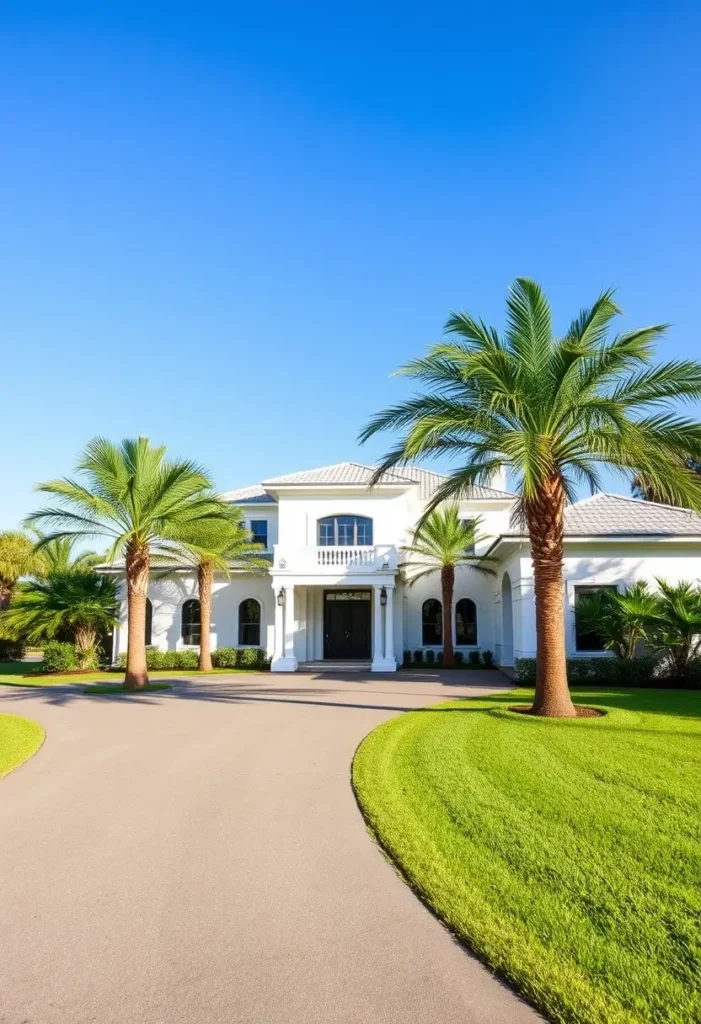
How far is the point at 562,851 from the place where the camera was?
554 cm

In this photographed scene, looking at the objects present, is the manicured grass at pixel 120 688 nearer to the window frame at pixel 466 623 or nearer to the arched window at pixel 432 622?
the arched window at pixel 432 622

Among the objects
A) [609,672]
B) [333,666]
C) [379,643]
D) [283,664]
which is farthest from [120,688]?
[609,672]

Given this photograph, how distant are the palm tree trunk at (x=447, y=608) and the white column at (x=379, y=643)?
84.6 inches

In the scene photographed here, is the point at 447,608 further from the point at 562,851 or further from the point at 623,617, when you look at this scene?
the point at 562,851

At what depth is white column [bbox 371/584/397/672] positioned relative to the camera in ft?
83.9

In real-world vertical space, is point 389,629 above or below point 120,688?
above

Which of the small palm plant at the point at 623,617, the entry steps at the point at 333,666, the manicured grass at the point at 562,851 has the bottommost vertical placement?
the entry steps at the point at 333,666

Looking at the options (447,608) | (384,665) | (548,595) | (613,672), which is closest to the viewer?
(548,595)

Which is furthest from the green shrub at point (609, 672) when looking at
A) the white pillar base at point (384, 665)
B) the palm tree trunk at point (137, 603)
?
the palm tree trunk at point (137, 603)

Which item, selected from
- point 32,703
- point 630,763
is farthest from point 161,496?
point 630,763

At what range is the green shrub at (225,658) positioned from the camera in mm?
28141

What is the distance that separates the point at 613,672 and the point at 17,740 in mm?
14796

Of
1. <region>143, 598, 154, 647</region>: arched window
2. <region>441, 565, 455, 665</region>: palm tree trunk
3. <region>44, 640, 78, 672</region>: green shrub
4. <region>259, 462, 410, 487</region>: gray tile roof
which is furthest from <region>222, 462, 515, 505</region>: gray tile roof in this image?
<region>44, 640, 78, 672</region>: green shrub

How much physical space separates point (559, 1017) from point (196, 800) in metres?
5.04
